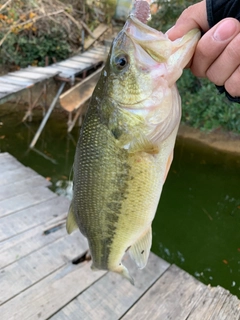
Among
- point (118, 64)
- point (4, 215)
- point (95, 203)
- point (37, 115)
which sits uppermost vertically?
point (118, 64)

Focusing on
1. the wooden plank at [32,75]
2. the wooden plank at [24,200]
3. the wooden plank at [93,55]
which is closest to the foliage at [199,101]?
the wooden plank at [93,55]

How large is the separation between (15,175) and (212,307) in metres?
2.60

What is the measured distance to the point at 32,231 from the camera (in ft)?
9.70

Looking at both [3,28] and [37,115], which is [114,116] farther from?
[3,28]

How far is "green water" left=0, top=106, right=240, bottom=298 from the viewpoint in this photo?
167 inches

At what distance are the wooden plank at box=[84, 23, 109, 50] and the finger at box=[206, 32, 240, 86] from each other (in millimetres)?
9833

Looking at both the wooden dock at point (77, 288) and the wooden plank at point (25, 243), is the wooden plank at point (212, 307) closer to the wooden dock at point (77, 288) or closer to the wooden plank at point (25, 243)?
the wooden dock at point (77, 288)

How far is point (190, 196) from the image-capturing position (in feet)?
18.4

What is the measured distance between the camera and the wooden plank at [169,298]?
2.31 metres

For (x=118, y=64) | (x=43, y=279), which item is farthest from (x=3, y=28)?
(x=118, y=64)

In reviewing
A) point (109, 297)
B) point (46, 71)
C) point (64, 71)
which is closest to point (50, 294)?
→ point (109, 297)

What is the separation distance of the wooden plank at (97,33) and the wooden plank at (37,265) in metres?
8.66

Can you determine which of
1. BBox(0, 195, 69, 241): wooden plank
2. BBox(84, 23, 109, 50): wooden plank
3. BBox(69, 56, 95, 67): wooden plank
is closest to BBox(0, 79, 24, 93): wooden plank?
Answer: BBox(0, 195, 69, 241): wooden plank

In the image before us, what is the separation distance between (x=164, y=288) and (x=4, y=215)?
63.3 inches
